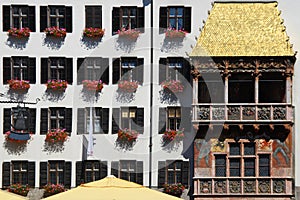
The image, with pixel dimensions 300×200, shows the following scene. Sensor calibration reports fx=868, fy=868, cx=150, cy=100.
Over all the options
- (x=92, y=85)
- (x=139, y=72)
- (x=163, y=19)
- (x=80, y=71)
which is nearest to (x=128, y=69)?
(x=139, y=72)

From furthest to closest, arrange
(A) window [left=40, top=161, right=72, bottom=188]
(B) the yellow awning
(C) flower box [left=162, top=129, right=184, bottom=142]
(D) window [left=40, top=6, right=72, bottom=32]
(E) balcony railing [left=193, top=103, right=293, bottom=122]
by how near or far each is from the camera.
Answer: (D) window [left=40, top=6, right=72, bottom=32] → (A) window [left=40, top=161, right=72, bottom=188] → (C) flower box [left=162, top=129, right=184, bottom=142] → (E) balcony railing [left=193, top=103, right=293, bottom=122] → (B) the yellow awning

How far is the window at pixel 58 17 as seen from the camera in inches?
1535

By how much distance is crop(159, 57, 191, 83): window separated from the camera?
128 feet

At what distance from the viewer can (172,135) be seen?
127 feet

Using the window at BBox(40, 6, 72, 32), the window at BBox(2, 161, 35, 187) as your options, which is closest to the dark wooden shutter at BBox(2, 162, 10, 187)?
the window at BBox(2, 161, 35, 187)

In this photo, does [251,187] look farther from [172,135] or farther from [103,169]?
[103,169]

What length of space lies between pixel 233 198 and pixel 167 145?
3.89 metres

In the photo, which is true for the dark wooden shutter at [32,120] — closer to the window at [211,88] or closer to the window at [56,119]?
the window at [56,119]

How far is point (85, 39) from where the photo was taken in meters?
39.1

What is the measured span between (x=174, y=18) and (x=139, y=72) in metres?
2.90

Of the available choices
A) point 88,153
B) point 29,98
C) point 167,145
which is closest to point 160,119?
point 167,145

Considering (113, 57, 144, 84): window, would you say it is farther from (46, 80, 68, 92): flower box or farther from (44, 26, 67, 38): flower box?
(44, 26, 67, 38): flower box

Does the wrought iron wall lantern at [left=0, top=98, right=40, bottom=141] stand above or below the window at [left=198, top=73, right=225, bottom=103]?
below

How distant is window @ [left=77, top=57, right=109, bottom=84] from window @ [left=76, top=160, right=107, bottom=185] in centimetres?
364
